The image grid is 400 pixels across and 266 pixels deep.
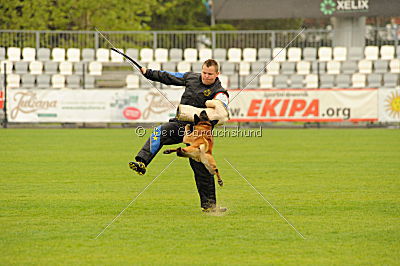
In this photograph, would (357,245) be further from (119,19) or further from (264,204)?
(119,19)

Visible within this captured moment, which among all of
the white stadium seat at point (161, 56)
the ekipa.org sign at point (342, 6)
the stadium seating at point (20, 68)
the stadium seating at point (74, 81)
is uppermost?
the ekipa.org sign at point (342, 6)

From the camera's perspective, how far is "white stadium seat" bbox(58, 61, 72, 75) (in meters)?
32.0

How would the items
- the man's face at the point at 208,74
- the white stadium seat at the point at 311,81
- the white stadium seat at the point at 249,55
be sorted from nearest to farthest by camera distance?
1. the man's face at the point at 208,74
2. the white stadium seat at the point at 311,81
3. the white stadium seat at the point at 249,55

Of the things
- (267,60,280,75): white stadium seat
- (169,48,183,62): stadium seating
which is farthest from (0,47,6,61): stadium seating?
(267,60,280,75): white stadium seat

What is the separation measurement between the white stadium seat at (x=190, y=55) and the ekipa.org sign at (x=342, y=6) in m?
5.20

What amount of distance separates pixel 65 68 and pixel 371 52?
12033 mm

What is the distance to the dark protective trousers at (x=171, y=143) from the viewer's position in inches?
376

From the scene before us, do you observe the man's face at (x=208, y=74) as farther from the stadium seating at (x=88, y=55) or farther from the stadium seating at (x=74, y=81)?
the stadium seating at (x=88, y=55)

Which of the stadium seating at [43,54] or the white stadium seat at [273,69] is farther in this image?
the stadium seating at [43,54]

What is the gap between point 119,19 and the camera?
147ft

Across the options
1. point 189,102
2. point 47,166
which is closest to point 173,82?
point 189,102

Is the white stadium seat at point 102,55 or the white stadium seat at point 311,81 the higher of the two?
the white stadium seat at point 102,55

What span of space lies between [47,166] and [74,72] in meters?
17.2

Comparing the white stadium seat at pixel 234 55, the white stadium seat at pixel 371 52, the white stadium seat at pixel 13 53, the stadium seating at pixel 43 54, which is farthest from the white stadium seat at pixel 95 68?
the white stadium seat at pixel 371 52
